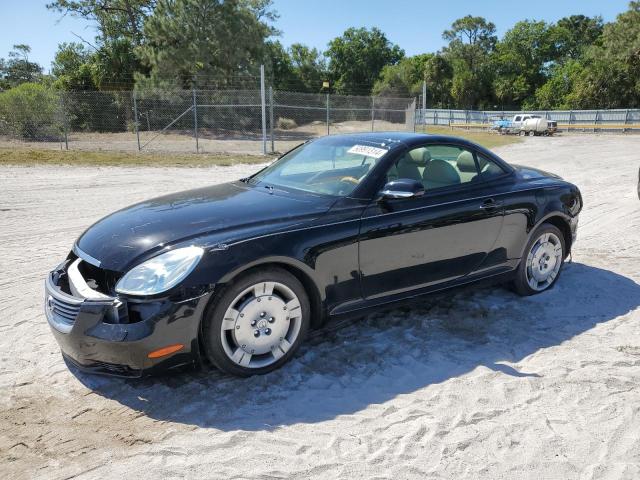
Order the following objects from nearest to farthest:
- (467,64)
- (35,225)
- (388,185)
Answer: (388,185) → (35,225) → (467,64)

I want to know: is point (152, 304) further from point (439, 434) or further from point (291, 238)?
point (439, 434)

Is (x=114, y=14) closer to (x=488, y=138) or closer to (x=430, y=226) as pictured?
(x=488, y=138)

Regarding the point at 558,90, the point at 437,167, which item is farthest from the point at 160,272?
the point at 558,90

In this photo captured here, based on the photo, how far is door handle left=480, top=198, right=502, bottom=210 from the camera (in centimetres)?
455

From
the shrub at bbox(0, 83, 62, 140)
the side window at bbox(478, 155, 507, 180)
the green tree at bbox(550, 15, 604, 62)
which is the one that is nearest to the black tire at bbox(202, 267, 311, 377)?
the side window at bbox(478, 155, 507, 180)

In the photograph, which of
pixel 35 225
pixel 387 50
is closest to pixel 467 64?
pixel 387 50

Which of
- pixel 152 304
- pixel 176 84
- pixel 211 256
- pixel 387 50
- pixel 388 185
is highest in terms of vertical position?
pixel 387 50

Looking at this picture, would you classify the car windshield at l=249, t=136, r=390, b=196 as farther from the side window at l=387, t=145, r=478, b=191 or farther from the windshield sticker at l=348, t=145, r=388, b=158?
the side window at l=387, t=145, r=478, b=191

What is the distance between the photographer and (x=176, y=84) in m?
30.4

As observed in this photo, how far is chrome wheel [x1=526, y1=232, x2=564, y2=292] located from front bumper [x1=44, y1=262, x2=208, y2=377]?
10.8 ft

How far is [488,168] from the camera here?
15.8 feet

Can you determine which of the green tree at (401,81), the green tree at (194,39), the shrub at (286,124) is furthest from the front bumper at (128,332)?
the green tree at (401,81)

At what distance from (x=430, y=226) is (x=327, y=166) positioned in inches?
41.0

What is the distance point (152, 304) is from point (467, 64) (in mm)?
81027
